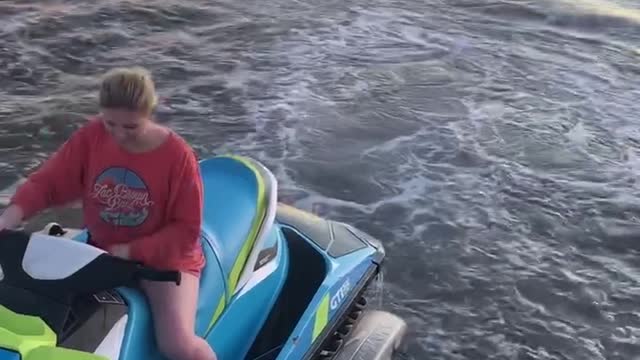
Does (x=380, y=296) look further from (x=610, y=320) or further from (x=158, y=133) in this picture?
(x=158, y=133)

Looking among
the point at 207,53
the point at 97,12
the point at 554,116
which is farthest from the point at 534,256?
the point at 97,12

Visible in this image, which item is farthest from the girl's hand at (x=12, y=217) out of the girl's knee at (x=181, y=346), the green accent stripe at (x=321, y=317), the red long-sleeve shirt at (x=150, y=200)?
the green accent stripe at (x=321, y=317)

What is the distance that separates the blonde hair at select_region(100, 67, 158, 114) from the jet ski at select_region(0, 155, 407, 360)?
0.46m

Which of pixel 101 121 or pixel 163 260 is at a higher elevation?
pixel 101 121

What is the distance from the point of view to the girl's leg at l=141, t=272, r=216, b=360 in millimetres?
2957

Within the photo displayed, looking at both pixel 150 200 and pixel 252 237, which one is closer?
pixel 150 200

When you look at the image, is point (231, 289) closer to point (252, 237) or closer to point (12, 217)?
point (252, 237)

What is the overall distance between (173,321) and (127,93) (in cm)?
72

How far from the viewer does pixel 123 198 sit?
314 cm

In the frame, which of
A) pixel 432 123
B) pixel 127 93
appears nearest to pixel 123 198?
pixel 127 93

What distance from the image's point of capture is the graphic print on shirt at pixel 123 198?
314 centimetres

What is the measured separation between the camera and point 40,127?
6.93 m

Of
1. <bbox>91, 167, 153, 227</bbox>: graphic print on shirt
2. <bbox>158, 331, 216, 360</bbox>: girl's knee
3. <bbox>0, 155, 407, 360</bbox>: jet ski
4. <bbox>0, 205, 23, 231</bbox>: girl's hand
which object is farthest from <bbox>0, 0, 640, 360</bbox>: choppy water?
<bbox>0, 205, 23, 231</bbox>: girl's hand

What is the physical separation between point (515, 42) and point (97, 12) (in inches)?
167
